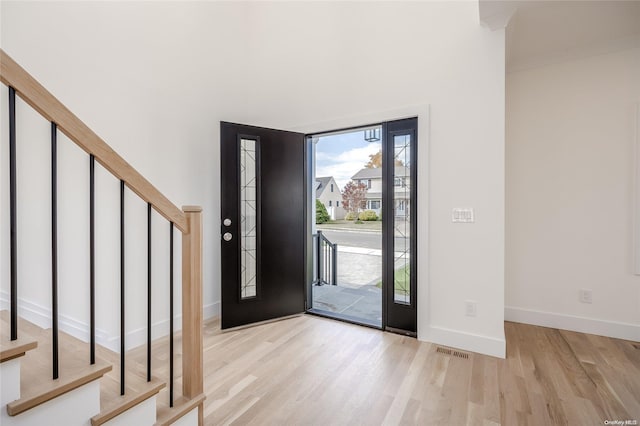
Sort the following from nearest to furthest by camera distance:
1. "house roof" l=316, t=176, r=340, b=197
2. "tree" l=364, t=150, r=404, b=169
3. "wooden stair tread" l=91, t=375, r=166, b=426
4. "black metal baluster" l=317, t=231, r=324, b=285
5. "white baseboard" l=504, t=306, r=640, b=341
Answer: "wooden stair tread" l=91, t=375, r=166, b=426 < "white baseboard" l=504, t=306, r=640, b=341 < "black metal baluster" l=317, t=231, r=324, b=285 < "tree" l=364, t=150, r=404, b=169 < "house roof" l=316, t=176, r=340, b=197

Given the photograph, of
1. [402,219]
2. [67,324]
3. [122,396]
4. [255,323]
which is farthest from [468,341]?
[67,324]

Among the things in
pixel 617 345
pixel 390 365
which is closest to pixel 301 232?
pixel 390 365

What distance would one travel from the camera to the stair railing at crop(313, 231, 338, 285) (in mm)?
4852

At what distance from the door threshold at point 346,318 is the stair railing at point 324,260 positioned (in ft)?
4.75

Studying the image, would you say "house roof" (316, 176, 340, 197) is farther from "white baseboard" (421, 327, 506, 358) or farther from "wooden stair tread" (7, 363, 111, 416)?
"wooden stair tread" (7, 363, 111, 416)

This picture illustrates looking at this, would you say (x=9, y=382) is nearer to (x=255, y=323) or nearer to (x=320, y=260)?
(x=255, y=323)

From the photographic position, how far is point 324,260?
5113 millimetres

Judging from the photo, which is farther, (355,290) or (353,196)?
(353,196)

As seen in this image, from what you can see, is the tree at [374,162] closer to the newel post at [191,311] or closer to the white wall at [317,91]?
the white wall at [317,91]

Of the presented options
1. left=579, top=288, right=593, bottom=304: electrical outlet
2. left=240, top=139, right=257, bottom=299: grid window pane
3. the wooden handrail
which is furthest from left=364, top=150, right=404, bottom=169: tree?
the wooden handrail

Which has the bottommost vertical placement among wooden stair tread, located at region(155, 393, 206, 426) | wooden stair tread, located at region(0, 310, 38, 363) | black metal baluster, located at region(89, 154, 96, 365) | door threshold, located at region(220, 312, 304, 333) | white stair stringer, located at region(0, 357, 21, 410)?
door threshold, located at region(220, 312, 304, 333)

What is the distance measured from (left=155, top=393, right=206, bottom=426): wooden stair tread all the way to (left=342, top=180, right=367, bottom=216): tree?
527cm

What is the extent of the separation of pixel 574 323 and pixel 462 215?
168 cm

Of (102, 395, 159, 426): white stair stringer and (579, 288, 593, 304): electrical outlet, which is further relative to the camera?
(579, 288, 593, 304): electrical outlet
